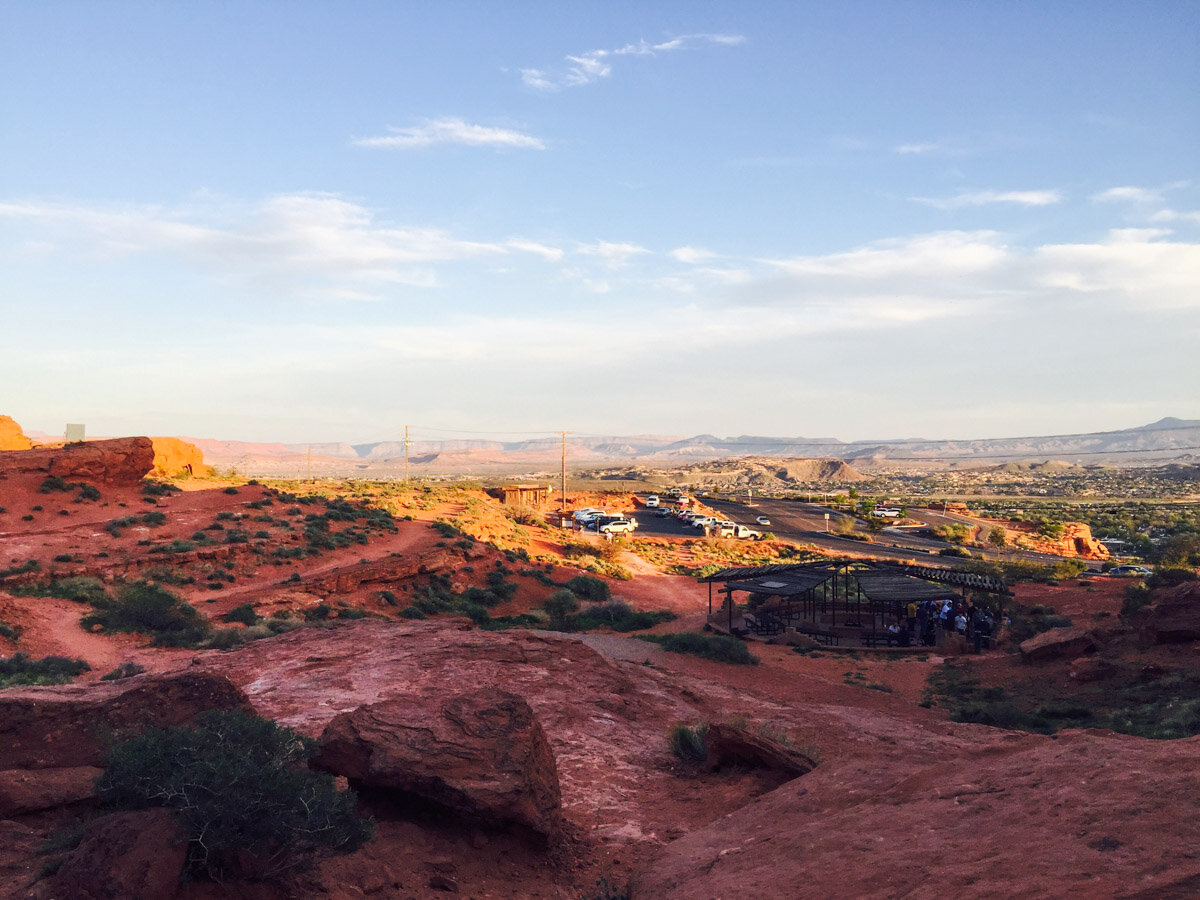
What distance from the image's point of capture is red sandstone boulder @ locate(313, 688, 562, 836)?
7832 millimetres

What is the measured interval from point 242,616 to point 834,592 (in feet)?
67.1

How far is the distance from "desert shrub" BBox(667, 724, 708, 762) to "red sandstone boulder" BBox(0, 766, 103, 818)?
788 centimetres

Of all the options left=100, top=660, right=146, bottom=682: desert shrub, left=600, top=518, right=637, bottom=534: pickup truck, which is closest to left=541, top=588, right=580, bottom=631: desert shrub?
left=100, top=660, right=146, bottom=682: desert shrub

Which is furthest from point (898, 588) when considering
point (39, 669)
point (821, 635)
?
point (39, 669)

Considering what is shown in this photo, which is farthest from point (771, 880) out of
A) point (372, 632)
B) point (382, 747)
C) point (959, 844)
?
point (372, 632)

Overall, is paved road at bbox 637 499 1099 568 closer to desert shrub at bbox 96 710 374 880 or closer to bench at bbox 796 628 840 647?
bench at bbox 796 628 840 647

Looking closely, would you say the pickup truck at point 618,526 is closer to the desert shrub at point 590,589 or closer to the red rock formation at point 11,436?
the desert shrub at point 590,589

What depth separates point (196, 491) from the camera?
40.2 meters

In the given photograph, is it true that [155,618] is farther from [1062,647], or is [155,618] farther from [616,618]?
[1062,647]

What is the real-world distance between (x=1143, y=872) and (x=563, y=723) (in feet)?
32.4

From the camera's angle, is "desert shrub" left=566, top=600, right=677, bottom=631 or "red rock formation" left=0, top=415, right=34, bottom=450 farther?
"red rock formation" left=0, top=415, right=34, bottom=450

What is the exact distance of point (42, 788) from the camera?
6.88 metres

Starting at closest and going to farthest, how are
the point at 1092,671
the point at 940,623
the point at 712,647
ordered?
1. the point at 1092,671
2. the point at 712,647
3. the point at 940,623

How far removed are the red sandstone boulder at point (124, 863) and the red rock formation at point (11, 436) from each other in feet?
165
